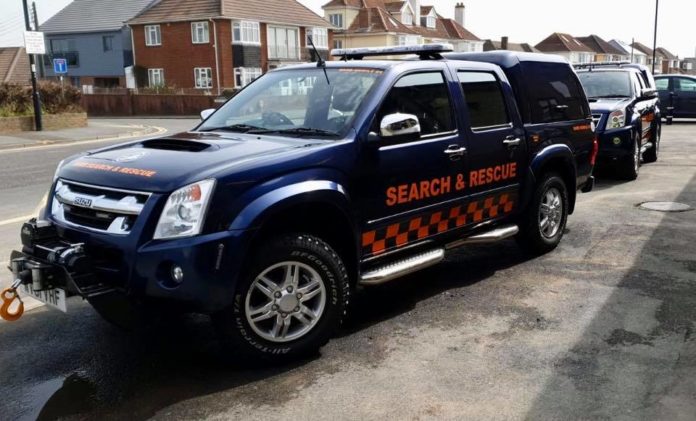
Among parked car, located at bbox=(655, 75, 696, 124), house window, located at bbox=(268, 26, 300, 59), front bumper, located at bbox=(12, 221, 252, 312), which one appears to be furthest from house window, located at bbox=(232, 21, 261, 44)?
front bumper, located at bbox=(12, 221, 252, 312)

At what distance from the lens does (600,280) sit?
5.70m

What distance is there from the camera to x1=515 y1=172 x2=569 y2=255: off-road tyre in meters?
6.22

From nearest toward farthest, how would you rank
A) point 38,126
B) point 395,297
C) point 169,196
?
point 169,196, point 395,297, point 38,126

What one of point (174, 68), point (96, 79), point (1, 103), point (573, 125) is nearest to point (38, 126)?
point (1, 103)

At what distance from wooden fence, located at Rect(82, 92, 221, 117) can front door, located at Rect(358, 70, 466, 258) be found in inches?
1465

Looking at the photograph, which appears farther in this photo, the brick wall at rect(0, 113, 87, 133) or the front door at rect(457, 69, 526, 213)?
the brick wall at rect(0, 113, 87, 133)

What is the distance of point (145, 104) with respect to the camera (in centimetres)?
4294

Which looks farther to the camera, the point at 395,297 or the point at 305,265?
the point at 395,297

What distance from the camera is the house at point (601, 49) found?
10131 cm

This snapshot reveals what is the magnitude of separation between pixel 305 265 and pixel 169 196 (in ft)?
3.01

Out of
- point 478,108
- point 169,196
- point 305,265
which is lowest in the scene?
point 305,265

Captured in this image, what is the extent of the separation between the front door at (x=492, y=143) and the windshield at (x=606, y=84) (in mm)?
6927

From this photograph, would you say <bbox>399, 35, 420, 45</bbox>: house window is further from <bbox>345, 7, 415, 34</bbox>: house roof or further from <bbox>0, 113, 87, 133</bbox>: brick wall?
<bbox>0, 113, 87, 133</bbox>: brick wall

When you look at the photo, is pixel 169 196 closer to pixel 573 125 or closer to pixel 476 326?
pixel 476 326
